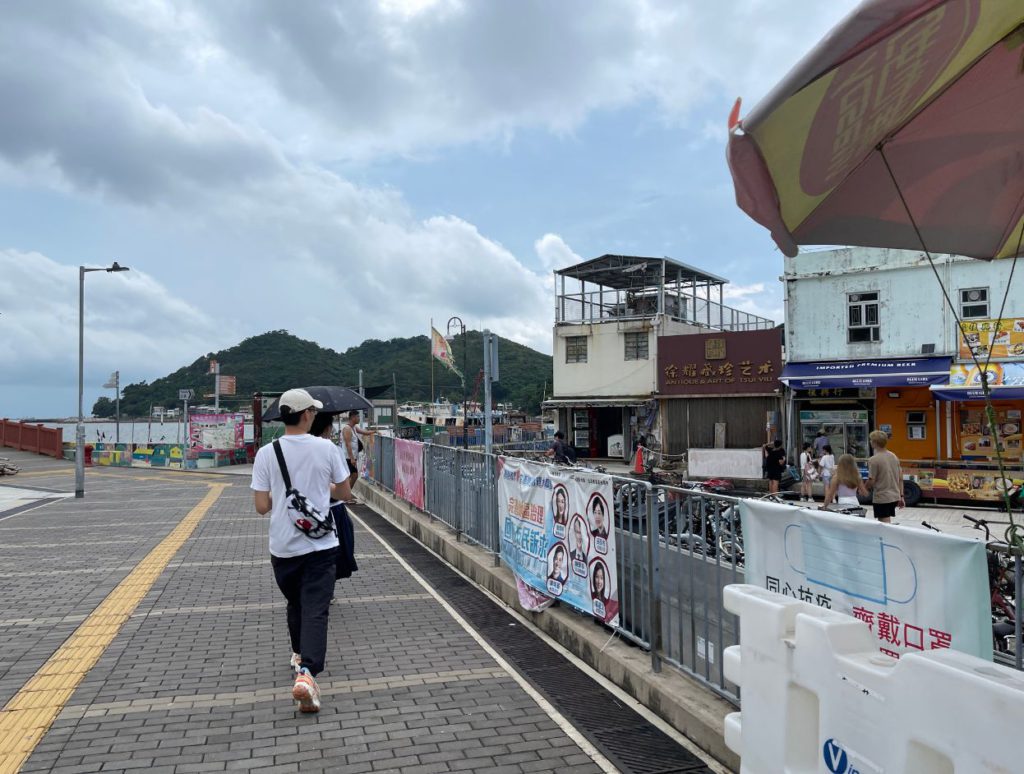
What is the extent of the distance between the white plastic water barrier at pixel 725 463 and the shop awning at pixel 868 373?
242 centimetres

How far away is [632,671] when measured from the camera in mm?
4727

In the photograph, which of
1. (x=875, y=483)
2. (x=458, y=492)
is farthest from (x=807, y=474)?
(x=458, y=492)

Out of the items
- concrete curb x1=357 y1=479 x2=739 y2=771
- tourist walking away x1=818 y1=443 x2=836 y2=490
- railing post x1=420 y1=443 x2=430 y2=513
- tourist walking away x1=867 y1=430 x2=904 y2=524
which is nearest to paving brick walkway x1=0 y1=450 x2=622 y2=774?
concrete curb x1=357 y1=479 x2=739 y2=771

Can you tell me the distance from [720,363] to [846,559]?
78.6 feet

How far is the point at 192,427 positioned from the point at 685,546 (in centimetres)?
3047

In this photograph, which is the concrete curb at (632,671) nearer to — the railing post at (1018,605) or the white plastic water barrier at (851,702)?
the white plastic water barrier at (851,702)

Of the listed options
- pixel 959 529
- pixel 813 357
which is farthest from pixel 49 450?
pixel 959 529

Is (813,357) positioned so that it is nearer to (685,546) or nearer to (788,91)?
(685,546)

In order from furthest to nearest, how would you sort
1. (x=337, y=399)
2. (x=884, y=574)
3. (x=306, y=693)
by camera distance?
1. (x=337, y=399)
2. (x=306, y=693)
3. (x=884, y=574)

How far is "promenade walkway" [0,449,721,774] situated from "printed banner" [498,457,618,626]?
48 cm

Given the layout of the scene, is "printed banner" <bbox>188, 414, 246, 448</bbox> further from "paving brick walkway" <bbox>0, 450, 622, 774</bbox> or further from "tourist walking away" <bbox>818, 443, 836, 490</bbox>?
"tourist walking away" <bbox>818, 443, 836, 490</bbox>

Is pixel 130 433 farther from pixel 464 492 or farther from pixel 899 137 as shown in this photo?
pixel 899 137

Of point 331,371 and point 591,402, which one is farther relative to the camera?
point 331,371

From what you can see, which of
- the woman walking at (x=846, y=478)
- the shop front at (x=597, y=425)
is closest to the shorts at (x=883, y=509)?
the woman walking at (x=846, y=478)
